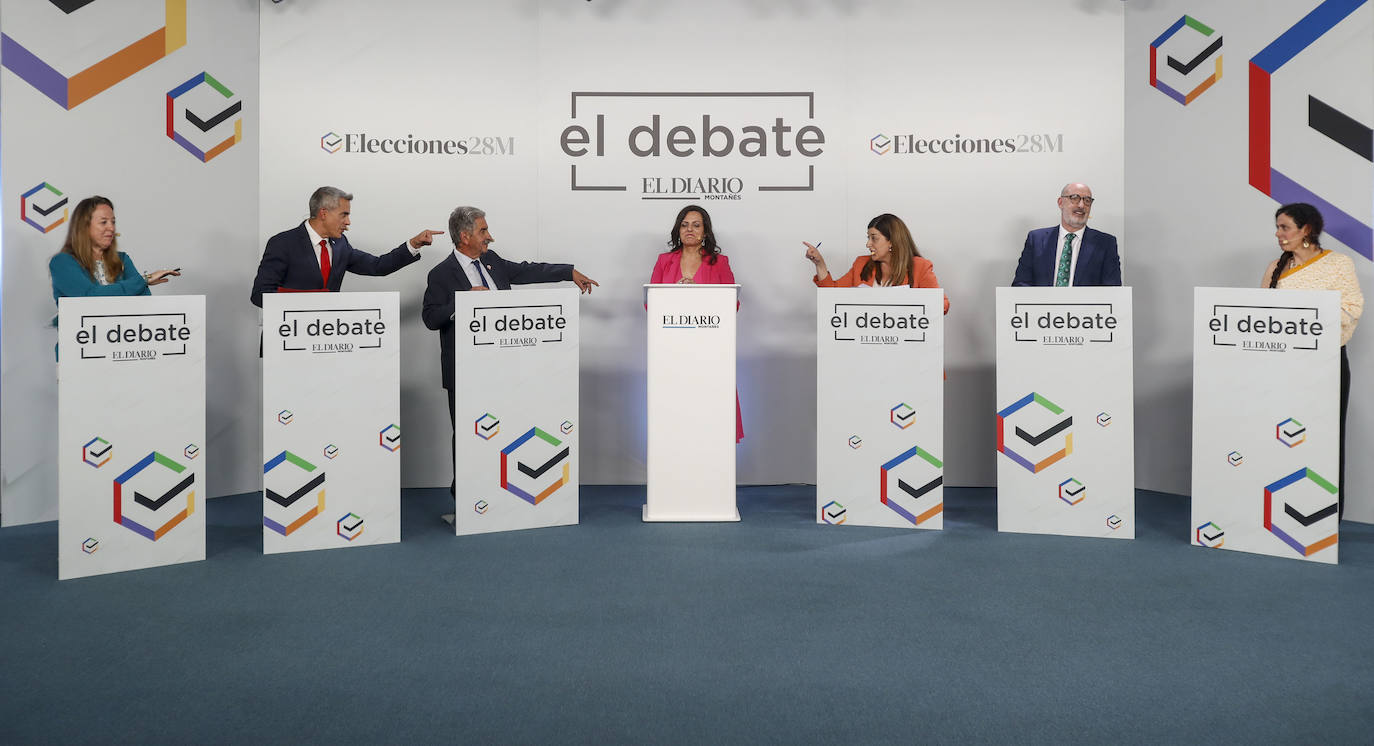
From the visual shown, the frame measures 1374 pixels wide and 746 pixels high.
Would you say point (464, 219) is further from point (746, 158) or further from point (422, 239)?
point (746, 158)

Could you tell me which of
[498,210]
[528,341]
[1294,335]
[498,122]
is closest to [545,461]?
[528,341]

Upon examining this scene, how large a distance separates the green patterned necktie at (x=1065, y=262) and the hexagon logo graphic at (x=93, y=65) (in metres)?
5.27

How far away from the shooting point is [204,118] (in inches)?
221

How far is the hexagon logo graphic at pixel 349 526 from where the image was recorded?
4.36m

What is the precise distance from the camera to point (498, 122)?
6.06m

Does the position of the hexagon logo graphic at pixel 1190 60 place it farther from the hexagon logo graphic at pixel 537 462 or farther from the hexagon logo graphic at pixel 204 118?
the hexagon logo graphic at pixel 204 118

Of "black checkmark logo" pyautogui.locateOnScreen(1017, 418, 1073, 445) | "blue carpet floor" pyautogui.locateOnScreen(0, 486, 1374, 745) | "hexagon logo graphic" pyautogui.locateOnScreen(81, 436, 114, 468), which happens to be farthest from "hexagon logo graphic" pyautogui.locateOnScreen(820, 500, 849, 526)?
"hexagon logo graphic" pyautogui.locateOnScreen(81, 436, 114, 468)

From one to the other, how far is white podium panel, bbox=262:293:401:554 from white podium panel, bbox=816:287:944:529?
2150 mm

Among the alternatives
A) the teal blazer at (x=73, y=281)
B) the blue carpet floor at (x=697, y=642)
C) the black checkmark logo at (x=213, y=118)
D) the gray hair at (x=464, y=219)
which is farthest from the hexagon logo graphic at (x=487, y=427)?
the black checkmark logo at (x=213, y=118)

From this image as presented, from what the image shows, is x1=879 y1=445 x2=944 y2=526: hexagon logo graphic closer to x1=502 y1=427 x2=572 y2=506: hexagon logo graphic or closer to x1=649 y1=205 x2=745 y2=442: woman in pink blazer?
x1=649 y1=205 x2=745 y2=442: woman in pink blazer

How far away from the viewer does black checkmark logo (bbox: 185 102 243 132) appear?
5540 millimetres

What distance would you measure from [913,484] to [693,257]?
199 centimetres

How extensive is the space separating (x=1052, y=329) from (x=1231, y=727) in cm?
246

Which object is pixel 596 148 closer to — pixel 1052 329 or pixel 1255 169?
pixel 1052 329
